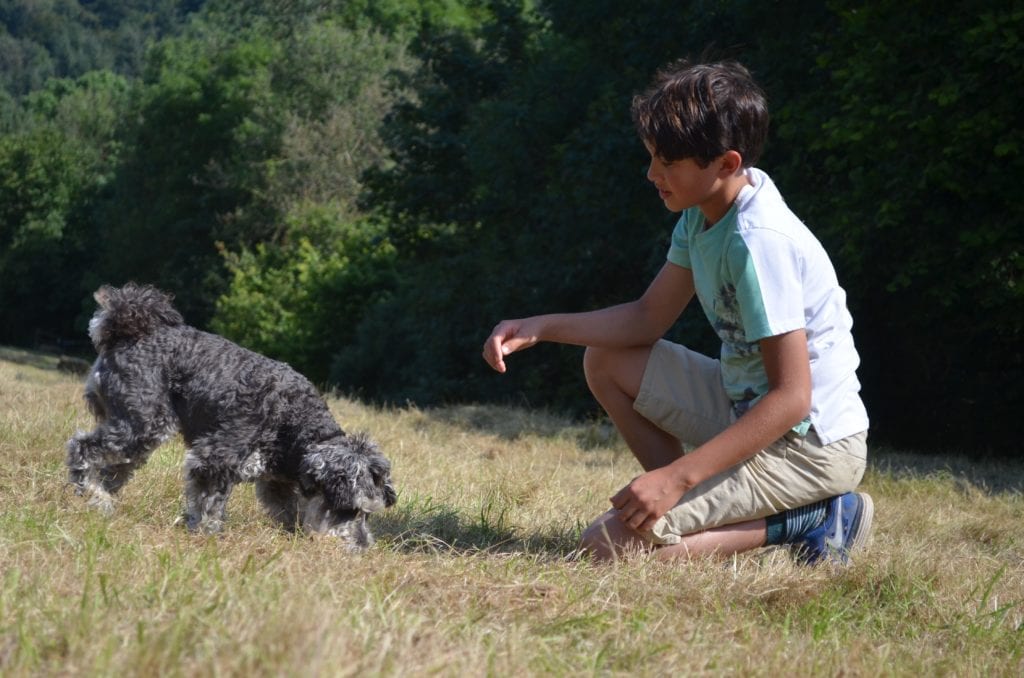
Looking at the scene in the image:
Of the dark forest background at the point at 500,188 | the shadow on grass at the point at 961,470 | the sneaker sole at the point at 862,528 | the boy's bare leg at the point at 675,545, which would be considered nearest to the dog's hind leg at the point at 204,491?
the boy's bare leg at the point at 675,545

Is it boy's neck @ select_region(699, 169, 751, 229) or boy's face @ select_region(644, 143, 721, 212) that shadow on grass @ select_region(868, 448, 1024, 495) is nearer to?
boy's neck @ select_region(699, 169, 751, 229)

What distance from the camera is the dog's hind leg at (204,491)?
497 centimetres

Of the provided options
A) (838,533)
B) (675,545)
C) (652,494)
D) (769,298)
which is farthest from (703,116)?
(838,533)

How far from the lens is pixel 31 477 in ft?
17.7

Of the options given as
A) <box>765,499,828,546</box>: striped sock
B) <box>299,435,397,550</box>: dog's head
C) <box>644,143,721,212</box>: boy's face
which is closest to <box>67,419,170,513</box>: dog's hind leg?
<box>299,435,397,550</box>: dog's head

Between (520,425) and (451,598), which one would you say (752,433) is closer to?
(451,598)

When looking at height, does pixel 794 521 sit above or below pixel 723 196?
below

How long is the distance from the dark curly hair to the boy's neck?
8cm

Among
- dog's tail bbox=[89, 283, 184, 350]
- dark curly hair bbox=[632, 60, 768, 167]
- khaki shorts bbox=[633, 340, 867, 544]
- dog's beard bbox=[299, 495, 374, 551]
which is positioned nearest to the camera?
dark curly hair bbox=[632, 60, 768, 167]

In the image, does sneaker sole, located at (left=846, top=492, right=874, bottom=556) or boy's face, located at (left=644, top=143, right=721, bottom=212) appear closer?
boy's face, located at (left=644, top=143, right=721, bottom=212)

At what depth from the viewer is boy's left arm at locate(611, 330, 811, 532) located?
4215mm

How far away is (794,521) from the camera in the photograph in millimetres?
4715

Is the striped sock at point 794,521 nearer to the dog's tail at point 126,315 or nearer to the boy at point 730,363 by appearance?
the boy at point 730,363

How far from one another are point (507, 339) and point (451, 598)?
51.7 inches
